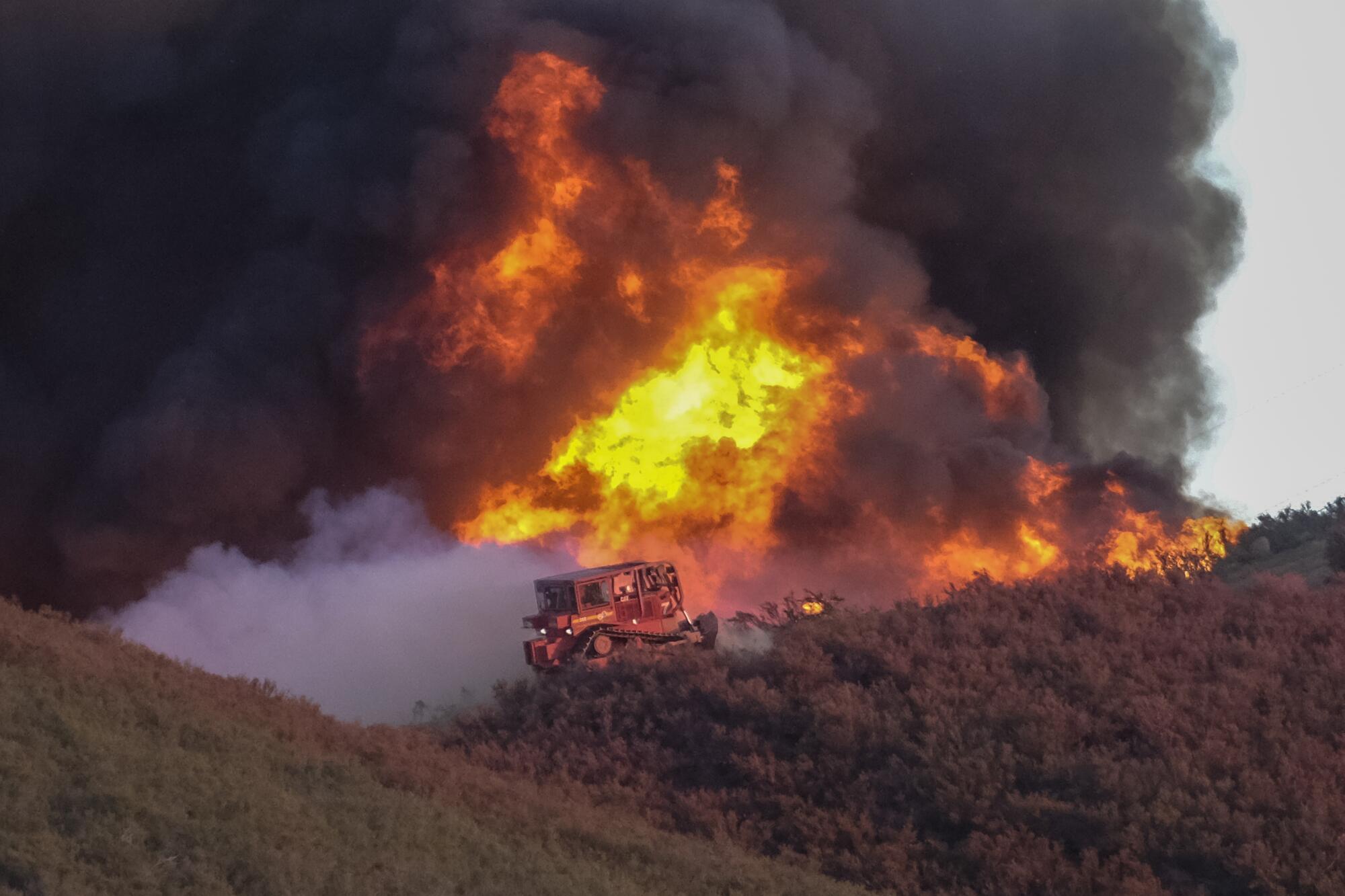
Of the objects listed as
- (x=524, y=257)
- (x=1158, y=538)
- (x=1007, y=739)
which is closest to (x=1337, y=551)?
(x=1158, y=538)

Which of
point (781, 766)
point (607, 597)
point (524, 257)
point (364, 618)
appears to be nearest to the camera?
point (781, 766)

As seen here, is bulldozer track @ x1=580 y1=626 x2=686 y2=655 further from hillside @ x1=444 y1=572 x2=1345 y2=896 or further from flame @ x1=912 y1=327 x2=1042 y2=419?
flame @ x1=912 y1=327 x2=1042 y2=419

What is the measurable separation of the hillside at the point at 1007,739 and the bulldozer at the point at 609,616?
3078mm

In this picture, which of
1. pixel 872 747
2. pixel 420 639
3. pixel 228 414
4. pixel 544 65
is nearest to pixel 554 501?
pixel 420 639

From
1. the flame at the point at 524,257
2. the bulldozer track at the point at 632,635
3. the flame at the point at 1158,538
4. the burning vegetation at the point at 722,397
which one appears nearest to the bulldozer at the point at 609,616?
the bulldozer track at the point at 632,635

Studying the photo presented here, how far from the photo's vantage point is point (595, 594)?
2286 cm

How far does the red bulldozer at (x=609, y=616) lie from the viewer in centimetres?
2222

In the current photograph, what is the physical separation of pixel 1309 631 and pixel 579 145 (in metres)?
23.5

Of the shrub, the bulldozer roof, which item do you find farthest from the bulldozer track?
the shrub

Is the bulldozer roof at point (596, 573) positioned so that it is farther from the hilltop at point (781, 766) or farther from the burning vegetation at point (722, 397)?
the burning vegetation at point (722, 397)

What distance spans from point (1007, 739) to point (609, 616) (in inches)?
408

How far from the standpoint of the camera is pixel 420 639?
2961 cm

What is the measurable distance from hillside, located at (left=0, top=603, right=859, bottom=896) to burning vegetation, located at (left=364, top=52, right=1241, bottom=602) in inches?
674

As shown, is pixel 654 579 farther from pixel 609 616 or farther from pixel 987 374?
pixel 987 374
